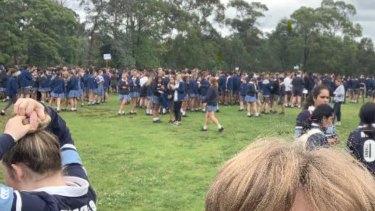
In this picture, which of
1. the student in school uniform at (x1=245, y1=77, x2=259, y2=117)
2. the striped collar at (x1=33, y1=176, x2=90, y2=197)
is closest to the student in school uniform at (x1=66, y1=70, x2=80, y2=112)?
the student in school uniform at (x1=245, y1=77, x2=259, y2=117)

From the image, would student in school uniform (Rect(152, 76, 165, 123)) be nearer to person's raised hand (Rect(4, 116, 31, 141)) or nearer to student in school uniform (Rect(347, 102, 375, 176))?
student in school uniform (Rect(347, 102, 375, 176))

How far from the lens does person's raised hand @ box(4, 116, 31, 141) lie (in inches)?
82.9

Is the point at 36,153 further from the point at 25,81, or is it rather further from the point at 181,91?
the point at 25,81

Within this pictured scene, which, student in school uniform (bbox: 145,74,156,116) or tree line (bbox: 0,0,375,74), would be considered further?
tree line (bbox: 0,0,375,74)

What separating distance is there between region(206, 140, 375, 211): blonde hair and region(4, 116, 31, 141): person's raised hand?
1212 millimetres

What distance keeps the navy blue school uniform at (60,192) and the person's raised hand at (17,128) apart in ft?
0.08

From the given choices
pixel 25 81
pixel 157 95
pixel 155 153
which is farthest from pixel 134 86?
pixel 155 153

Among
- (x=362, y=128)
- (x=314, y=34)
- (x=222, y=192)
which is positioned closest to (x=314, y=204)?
(x=222, y=192)

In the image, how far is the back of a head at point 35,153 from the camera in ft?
7.14

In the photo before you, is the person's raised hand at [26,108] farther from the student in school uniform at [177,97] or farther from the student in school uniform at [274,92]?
the student in school uniform at [274,92]

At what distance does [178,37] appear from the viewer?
4797 cm

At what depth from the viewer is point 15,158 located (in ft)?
7.20

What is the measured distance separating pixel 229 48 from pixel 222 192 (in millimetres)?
56723

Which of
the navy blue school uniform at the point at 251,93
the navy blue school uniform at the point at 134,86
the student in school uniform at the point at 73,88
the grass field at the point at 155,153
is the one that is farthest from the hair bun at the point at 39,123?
the navy blue school uniform at the point at 134,86
